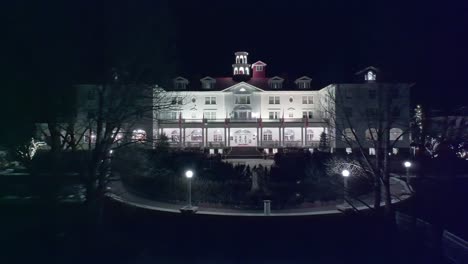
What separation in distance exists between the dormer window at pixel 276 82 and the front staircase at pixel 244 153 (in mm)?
10300

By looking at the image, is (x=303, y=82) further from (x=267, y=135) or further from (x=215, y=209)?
(x=215, y=209)

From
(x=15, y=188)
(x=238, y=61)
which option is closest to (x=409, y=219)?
(x=15, y=188)

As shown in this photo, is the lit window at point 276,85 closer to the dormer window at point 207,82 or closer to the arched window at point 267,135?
the arched window at point 267,135

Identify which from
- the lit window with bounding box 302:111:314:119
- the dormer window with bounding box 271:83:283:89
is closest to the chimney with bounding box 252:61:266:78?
the dormer window with bounding box 271:83:283:89

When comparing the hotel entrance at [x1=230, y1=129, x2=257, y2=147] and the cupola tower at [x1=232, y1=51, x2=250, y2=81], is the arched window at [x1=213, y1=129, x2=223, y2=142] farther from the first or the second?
the cupola tower at [x1=232, y1=51, x2=250, y2=81]

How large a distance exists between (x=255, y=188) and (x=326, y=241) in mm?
8935

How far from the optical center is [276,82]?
49281 mm

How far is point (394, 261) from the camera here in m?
9.98

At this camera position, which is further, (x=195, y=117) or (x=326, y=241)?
(x=195, y=117)

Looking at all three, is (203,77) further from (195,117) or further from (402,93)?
(402,93)

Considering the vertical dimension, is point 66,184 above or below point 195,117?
A: below

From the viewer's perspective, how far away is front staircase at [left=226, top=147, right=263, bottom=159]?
40506 millimetres

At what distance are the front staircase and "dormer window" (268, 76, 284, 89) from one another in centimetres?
1030

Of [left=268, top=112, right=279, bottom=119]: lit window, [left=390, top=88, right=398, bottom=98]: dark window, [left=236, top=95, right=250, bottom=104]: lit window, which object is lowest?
[left=390, top=88, right=398, bottom=98]: dark window
